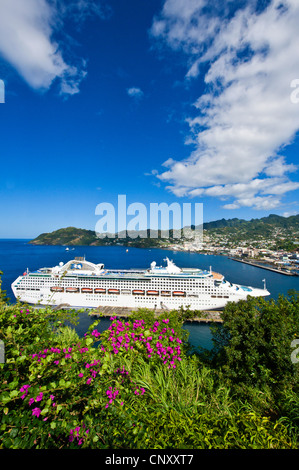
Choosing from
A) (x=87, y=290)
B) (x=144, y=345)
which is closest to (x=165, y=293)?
(x=87, y=290)

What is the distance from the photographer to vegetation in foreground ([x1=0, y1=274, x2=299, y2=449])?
4.69 feet

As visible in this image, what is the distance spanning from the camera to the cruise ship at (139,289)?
20.1 meters

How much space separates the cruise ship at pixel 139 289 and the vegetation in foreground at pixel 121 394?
16.6m

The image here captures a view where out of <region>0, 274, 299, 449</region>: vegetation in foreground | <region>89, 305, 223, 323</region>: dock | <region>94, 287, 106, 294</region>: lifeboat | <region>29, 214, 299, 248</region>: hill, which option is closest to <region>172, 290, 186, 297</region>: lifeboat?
<region>89, 305, 223, 323</region>: dock

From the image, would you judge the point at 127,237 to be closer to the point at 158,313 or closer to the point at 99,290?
the point at 99,290

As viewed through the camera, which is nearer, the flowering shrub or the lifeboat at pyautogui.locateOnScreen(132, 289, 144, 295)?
the flowering shrub

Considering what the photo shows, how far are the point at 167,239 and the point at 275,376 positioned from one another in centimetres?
11311

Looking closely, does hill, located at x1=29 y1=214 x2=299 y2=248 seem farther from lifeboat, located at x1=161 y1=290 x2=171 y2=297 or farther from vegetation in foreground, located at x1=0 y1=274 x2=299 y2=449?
vegetation in foreground, located at x1=0 y1=274 x2=299 y2=449

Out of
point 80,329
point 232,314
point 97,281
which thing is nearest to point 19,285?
point 97,281

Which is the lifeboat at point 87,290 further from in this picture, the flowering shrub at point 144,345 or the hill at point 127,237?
the hill at point 127,237

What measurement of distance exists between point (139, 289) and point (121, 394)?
1974cm

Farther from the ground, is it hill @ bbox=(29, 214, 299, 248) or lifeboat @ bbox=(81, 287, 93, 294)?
hill @ bbox=(29, 214, 299, 248)

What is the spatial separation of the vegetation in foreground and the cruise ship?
54.5 ft

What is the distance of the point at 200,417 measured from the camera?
5.85 ft
